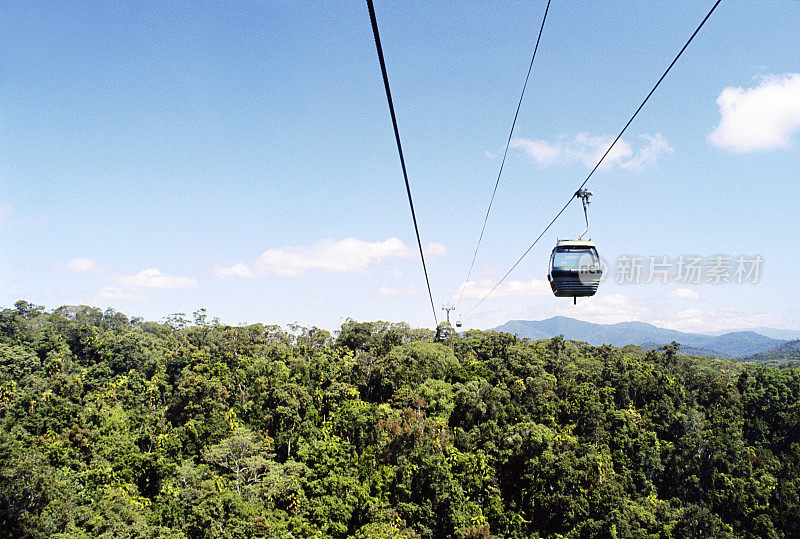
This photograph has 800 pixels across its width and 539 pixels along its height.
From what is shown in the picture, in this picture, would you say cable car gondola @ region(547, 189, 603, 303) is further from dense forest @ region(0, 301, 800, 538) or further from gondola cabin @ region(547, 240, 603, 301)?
dense forest @ region(0, 301, 800, 538)

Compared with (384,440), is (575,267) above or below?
above

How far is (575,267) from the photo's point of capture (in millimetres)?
8633

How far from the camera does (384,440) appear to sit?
2661 centimetres

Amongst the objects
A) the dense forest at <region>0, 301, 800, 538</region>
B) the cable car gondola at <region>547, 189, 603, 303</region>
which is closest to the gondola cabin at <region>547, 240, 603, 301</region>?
the cable car gondola at <region>547, 189, 603, 303</region>

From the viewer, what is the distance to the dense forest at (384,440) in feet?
70.0

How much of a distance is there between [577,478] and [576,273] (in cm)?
1997

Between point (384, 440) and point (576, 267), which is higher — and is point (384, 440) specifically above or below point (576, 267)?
below

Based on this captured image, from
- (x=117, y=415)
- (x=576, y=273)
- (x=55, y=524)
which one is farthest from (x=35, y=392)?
(x=576, y=273)

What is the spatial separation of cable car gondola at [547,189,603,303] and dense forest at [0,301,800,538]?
50.8 feet

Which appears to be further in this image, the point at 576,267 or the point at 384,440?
the point at 384,440

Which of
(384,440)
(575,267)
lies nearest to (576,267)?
(575,267)

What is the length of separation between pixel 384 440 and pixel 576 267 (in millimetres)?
21220

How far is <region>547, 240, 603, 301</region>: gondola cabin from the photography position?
28.2ft

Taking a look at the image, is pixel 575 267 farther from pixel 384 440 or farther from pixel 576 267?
pixel 384 440
